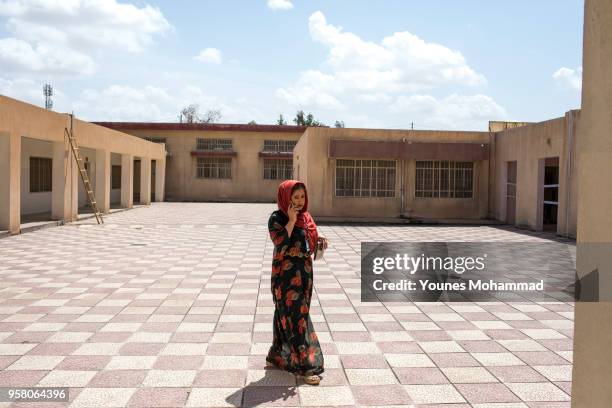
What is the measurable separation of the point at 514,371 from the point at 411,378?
85 centimetres

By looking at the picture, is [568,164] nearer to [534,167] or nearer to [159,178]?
[534,167]

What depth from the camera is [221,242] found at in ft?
38.7

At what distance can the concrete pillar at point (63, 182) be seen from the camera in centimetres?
1459

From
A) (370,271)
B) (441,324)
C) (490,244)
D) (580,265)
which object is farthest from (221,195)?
(580,265)

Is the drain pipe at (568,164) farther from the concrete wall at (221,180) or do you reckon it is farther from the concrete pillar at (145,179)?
the concrete pillar at (145,179)

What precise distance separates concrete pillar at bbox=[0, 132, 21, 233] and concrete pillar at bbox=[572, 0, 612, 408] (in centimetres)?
1235

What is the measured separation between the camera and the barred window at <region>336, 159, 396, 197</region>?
1778 centimetres

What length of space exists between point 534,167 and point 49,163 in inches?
659

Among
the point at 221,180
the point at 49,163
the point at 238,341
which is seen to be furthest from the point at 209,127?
the point at 238,341

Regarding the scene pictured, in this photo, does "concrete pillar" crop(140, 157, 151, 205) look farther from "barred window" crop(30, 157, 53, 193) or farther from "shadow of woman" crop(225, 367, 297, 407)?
"shadow of woman" crop(225, 367, 297, 407)

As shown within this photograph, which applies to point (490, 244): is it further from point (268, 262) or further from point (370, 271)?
point (268, 262)

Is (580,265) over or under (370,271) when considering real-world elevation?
over

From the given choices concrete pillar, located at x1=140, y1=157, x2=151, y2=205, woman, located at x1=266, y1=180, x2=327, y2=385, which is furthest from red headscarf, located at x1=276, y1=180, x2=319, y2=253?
concrete pillar, located at x1=140, y1=157, x2=151, y2=205

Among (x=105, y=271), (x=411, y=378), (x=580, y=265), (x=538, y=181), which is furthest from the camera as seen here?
(x=538, y=181)
